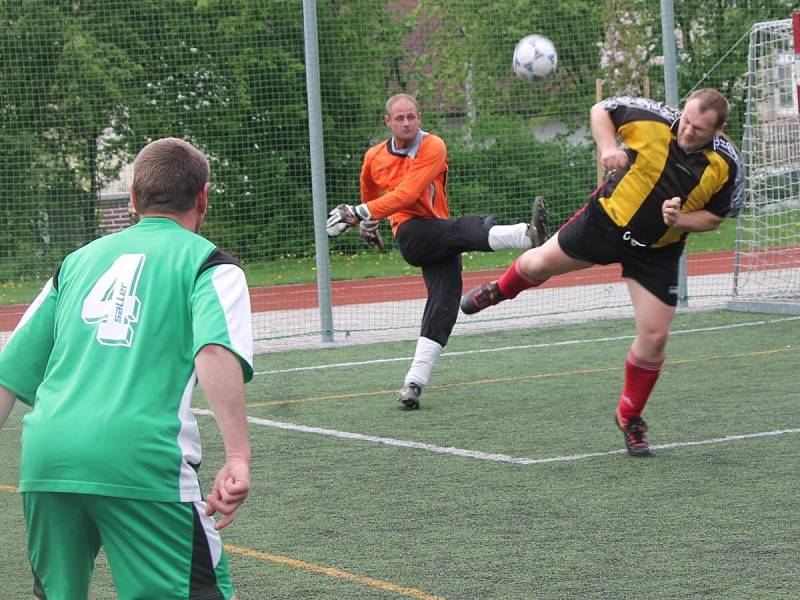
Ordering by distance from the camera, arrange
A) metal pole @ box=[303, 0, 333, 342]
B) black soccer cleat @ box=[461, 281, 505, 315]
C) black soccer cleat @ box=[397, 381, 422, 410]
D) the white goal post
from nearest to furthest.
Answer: black soccer cleat @ box=[461, 281, 505, 315], black soccer cleat @ box=[397, 381, 422, 410], metal pole @ box=[303, 0, 333, 342], the white goal post

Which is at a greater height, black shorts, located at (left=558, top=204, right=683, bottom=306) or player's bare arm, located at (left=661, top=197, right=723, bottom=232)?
player's bare arm, located at (left=661, top=197, right=723, bottom=232)

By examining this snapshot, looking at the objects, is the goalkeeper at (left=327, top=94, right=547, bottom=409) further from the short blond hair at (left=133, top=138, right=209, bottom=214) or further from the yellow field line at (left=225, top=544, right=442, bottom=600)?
the short blond hair at (left=133, top=138, right=209, bottom=214)

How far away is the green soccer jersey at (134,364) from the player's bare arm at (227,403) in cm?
3

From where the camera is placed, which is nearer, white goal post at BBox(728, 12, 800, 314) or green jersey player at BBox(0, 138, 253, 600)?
green jersey player at BBox(0, 138, 253, 600)

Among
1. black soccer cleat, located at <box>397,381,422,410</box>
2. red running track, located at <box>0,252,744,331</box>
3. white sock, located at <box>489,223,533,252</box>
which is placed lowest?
red running track, located at <box>0,252,744,331</box>

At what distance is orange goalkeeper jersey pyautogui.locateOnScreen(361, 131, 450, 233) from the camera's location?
8719 millimetres

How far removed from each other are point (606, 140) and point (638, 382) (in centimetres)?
127

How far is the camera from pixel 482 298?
8016 mm

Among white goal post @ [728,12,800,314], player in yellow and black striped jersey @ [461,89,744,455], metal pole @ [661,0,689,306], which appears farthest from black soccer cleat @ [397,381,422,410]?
white goal post @ [728,12,800,314]

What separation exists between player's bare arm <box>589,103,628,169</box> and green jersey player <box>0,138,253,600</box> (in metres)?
3.64

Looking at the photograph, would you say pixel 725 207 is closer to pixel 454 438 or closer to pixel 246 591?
pixel 454 438

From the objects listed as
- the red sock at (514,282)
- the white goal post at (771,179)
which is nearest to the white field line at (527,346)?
the white goal post at (771,179)

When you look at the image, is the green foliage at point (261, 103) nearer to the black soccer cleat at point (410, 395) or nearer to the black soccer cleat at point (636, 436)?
the black soccer cleat at point (410, 395)

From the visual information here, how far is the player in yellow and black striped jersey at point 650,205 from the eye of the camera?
22.4ft
